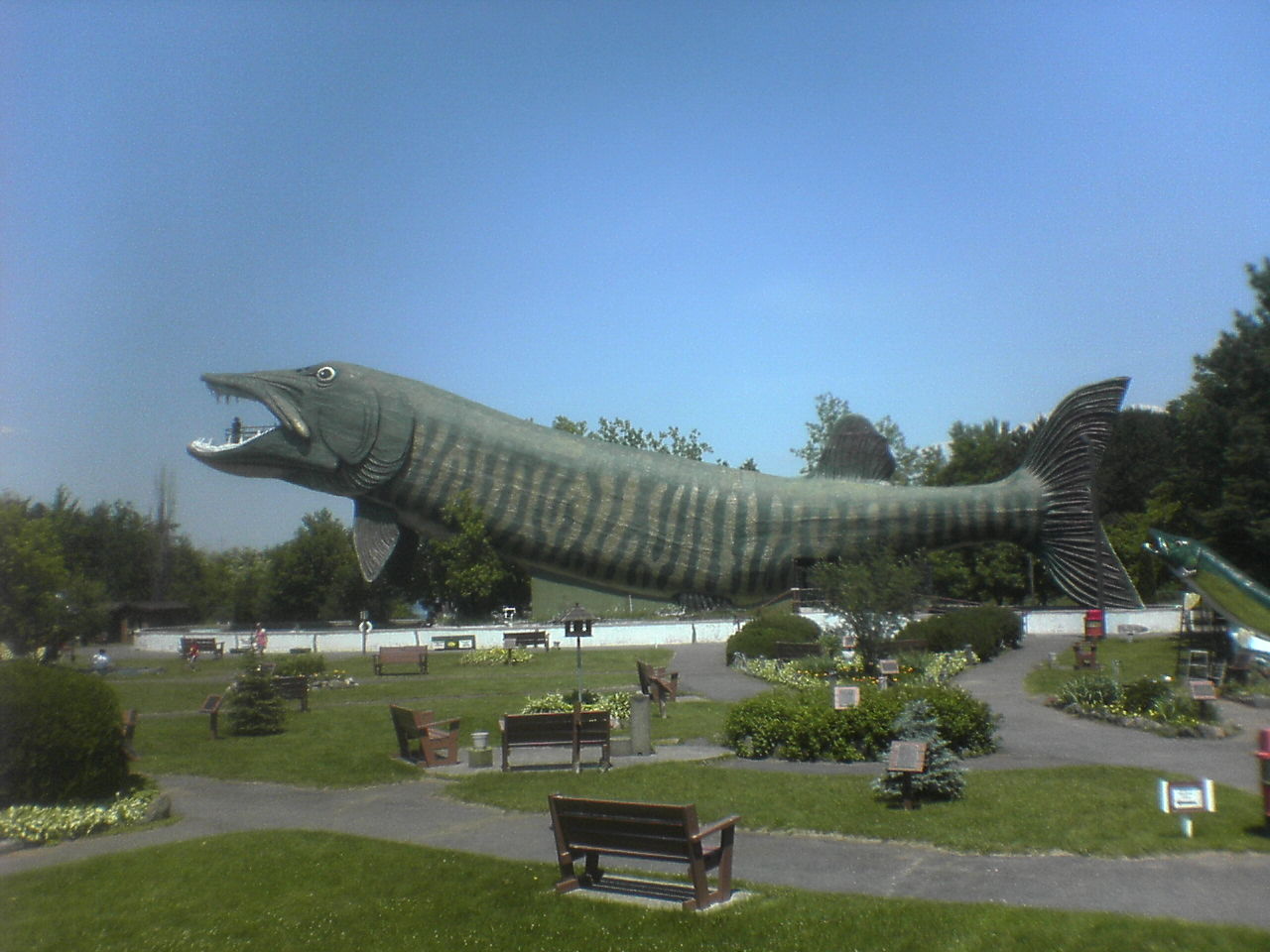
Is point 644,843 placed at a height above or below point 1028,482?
below

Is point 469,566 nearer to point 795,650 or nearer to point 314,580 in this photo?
point 795,650

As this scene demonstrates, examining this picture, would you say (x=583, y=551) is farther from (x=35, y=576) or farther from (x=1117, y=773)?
(x=1117, y=773)

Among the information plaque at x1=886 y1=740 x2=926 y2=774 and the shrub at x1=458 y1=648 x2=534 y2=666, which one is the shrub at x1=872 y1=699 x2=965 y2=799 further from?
the shrub at x1=458 y1=648 x2=534 y2=666

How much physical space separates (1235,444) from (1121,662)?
11248 millimetres

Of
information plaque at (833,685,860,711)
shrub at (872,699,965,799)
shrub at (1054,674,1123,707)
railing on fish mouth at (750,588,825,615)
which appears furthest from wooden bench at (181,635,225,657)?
shrub at (872,699,965,799)

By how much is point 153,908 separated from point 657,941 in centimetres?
366

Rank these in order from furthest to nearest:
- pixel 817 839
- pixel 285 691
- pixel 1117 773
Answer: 1. pixel 285 691
2. pixel 1117 773
3. pixel 817 839

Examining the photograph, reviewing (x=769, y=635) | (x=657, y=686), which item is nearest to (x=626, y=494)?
(x=769, y=635)

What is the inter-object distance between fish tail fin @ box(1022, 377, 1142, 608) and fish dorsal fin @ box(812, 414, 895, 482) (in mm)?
3563

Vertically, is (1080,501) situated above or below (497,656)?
above

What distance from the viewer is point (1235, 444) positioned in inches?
1201

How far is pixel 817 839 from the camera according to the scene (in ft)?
29.3

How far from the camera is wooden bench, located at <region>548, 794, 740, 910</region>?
668 centimetres

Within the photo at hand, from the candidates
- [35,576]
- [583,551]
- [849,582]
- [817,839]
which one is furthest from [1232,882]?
[35,576]
